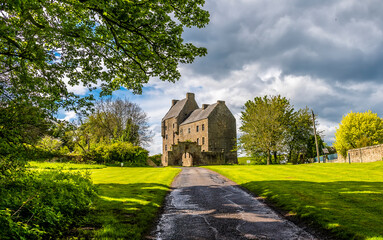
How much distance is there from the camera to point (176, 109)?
222 ft

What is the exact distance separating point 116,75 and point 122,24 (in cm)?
454

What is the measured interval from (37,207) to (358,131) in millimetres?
57160

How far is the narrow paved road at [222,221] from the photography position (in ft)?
22.4

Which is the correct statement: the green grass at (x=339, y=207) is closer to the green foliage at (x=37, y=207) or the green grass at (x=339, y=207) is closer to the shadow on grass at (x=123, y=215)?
the shadow on grass at (x=123, y=215)

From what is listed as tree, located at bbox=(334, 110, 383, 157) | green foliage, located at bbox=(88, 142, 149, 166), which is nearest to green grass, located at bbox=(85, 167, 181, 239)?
green foliage, located at bbox=(88, 142, 149, 166)

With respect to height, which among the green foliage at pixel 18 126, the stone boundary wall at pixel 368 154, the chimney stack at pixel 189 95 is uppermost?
the chimney stack at pixel 189 95

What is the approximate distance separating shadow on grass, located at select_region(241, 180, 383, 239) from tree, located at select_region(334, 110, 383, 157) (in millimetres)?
43665

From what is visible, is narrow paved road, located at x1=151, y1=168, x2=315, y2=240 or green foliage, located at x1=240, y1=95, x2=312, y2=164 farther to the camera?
green foliage, located at x1=240, y1=95, x2=312, y2=164

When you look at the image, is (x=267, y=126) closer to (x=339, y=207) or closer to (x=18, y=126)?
(x=339, y=207)

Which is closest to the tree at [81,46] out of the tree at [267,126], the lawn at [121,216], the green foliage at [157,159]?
the lawn at [121,216]

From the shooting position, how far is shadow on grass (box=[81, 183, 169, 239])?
22.3 ft

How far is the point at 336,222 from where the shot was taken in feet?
24.3

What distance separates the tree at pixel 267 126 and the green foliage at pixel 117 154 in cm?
1960

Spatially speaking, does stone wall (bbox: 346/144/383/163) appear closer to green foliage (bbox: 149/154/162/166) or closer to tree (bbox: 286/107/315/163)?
tree (bbox: 286/107/315/163)
